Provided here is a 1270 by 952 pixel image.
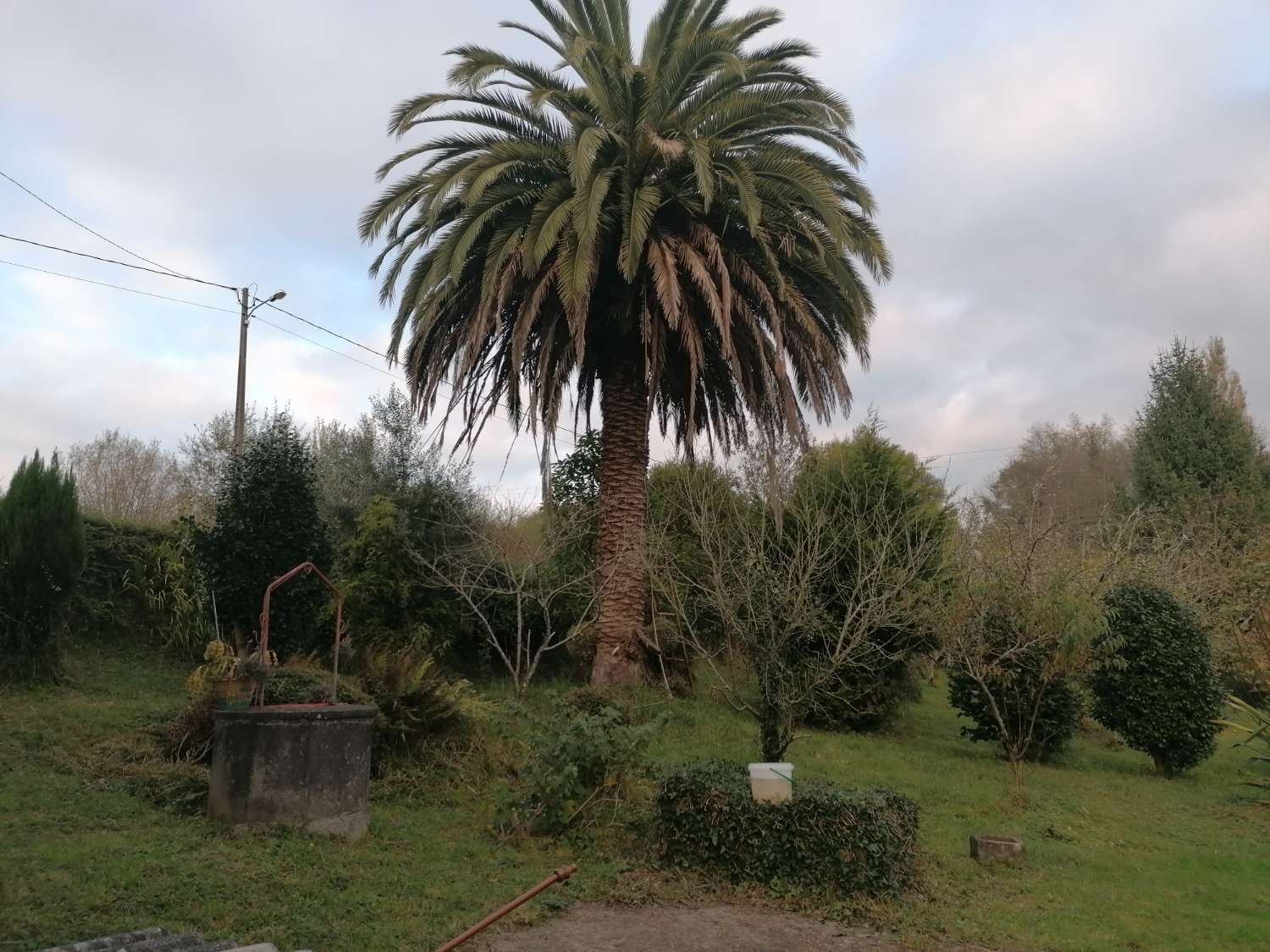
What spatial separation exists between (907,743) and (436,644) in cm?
768

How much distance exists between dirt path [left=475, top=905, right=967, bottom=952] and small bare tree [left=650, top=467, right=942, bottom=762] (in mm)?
2635

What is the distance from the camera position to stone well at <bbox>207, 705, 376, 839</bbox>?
742 cm

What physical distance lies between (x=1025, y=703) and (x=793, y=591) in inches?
218

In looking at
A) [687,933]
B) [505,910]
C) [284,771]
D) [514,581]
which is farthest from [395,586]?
[505,910]

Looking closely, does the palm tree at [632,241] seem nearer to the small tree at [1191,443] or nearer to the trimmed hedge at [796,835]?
the trimmed hedge at [796,835]

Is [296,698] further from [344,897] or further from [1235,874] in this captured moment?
[1235,874]

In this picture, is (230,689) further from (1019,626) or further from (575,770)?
(1019,626)

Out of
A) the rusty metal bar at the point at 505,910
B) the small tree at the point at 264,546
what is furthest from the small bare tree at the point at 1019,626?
the small tree at the point at 264,546

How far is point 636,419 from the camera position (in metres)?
14.5

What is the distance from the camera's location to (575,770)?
26.1 feet

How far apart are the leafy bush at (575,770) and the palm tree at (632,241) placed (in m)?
5.46

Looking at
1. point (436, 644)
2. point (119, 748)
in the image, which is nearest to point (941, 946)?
point (119, 748)

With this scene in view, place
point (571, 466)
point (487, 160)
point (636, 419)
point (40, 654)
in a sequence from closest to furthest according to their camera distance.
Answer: point (40, 654), point (487, 160), point (636, 419), point (571, 466)

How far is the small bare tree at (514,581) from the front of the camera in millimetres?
14758
